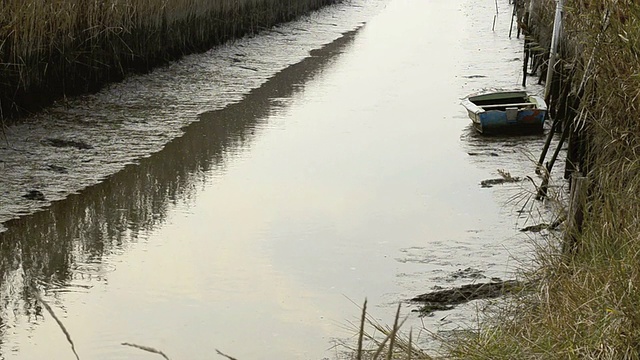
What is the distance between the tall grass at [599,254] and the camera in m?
3.96

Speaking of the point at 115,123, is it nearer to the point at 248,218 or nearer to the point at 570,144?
the point at 248,218

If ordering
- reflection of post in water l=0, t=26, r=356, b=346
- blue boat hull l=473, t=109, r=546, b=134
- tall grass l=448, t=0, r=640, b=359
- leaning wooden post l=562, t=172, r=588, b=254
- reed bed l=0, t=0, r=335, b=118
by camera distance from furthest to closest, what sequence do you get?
1. blue boat hull l=473, t=109, r=546, b=134
2. reed bed l=0, t=0, r=335, b=118
3. reflection of post in water l=0, t=26, r=356, b=346
4. leaning wooden post l=562, t=172, r=588, b=254
5. tall grass l=448, t=0, r=640, b=359

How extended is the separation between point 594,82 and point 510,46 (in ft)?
45.7

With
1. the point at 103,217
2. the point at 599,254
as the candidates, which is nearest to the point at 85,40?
the point at 103,217

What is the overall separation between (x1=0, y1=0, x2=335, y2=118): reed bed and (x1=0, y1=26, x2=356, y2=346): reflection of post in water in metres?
1.55

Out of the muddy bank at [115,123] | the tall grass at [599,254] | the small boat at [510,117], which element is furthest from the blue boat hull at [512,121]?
the tall grass at [599,254]

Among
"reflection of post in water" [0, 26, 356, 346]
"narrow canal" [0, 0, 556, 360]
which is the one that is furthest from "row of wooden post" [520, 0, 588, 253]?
"reflection of post in water" [0, 26, 356, 346]

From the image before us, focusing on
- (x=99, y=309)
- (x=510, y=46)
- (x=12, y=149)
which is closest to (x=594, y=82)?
(x=99, y=309)

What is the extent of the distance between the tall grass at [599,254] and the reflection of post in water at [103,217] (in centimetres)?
287

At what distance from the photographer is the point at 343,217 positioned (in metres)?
8.25

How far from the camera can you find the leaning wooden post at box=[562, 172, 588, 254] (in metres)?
5.39

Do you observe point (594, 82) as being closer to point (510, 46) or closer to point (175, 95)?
point (175, 95)

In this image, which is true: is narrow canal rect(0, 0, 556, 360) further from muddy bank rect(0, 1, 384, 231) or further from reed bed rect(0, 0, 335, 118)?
reed bed rect(0, 0, 335, 118)

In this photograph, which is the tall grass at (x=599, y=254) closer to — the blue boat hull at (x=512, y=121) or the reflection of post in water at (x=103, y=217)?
the reflection of post in water at (x=103, y=217)
